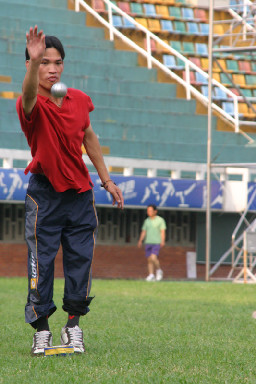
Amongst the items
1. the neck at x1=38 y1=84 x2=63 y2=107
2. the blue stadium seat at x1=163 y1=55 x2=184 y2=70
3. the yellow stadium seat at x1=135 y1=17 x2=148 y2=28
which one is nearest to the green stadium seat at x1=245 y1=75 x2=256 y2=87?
the blue stadium seat at x1=163 y1=55 x2=184 y2=70

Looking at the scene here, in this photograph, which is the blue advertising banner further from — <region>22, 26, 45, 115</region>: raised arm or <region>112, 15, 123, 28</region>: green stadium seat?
<region>22, 26, 45, 115</region>: raised arm

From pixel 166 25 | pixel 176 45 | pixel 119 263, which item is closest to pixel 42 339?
pixel 119 263

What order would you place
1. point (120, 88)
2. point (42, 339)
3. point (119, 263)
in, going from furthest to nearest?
point (120, 88)
point (119, 263)
point (42, 339)

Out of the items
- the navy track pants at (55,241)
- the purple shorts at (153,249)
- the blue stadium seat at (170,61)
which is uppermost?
the blue stadium seat at (170,61)

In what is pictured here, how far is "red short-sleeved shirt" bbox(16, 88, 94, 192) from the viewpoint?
16.3 feet

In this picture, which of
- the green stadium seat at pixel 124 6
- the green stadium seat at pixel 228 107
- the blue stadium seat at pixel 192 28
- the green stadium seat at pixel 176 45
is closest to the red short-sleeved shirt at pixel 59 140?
the green stadium seat at pixel 228 107

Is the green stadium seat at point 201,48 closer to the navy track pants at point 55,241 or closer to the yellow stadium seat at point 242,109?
the yellow stadium seat at point 242,109

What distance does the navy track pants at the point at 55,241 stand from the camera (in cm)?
510

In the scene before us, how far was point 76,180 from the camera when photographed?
5145 millimetres

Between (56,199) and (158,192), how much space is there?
1416cm

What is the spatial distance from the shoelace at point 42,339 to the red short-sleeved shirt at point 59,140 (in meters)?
0.85

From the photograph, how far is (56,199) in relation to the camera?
5.13 meters

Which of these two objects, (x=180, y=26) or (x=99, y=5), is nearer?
(x=99, y=5)

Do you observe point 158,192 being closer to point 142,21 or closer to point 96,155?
point 142,21
